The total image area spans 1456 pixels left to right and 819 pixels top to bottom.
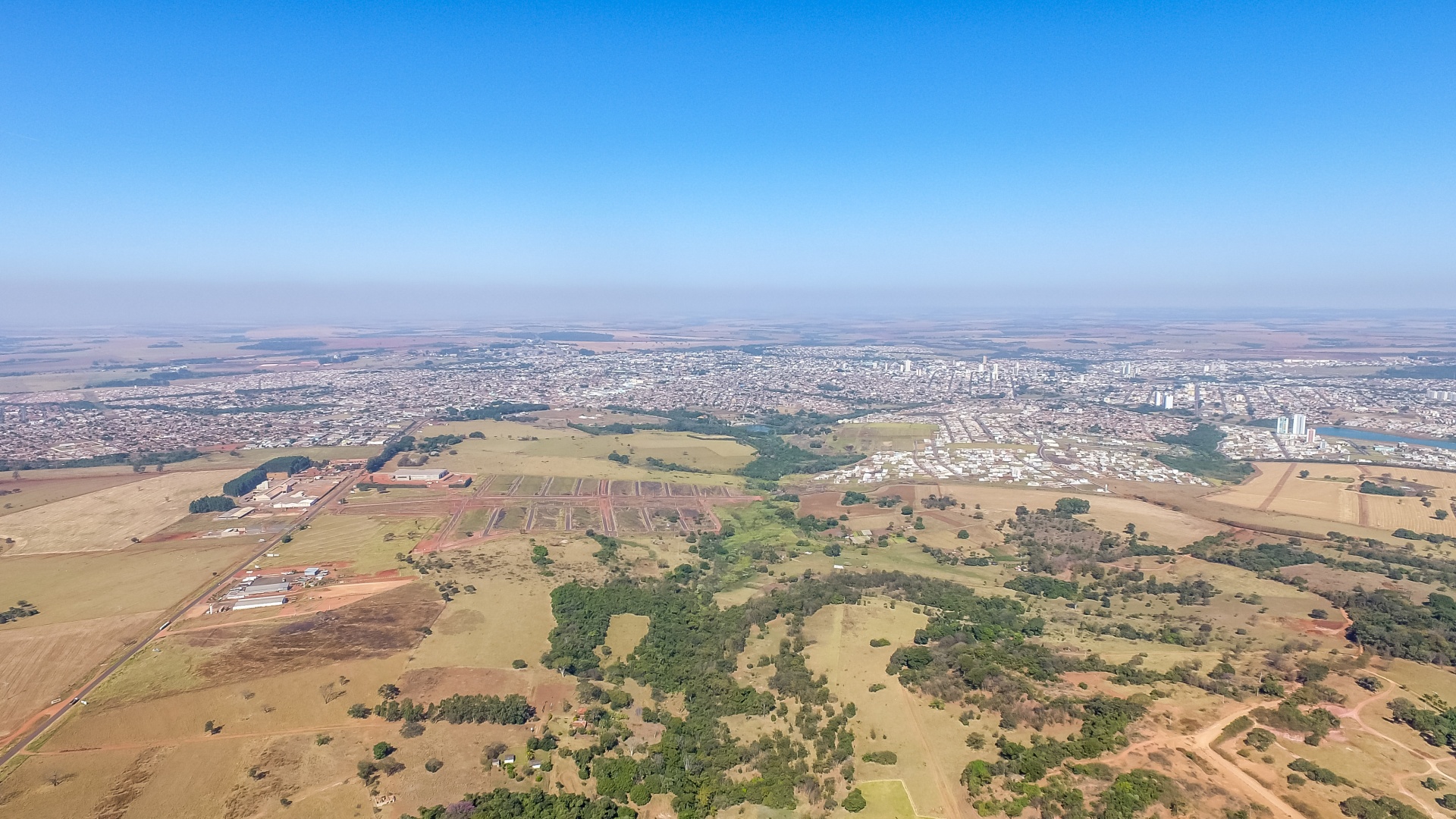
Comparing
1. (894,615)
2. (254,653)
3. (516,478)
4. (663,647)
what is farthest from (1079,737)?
(516,478)

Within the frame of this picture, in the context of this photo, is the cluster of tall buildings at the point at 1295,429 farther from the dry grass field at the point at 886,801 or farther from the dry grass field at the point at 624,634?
the dry grass field at the point at 886,801

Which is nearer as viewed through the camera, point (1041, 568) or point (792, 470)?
point (1041, 568)

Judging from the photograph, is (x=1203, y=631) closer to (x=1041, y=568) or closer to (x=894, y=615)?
(x=1041, y=568)

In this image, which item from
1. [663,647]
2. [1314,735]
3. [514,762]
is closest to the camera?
[1314,735]

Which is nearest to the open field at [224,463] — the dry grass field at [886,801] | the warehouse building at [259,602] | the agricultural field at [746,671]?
the agricultural field at [746,671]

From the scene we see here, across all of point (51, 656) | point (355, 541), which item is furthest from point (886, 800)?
point (355, 541)

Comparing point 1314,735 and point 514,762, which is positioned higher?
point 1314,735

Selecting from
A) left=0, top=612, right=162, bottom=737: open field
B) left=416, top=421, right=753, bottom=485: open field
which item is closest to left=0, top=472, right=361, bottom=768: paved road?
left=0, top=612, right=162, bottom=737: open field

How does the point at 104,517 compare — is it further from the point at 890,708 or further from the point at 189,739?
the point at 890,708
